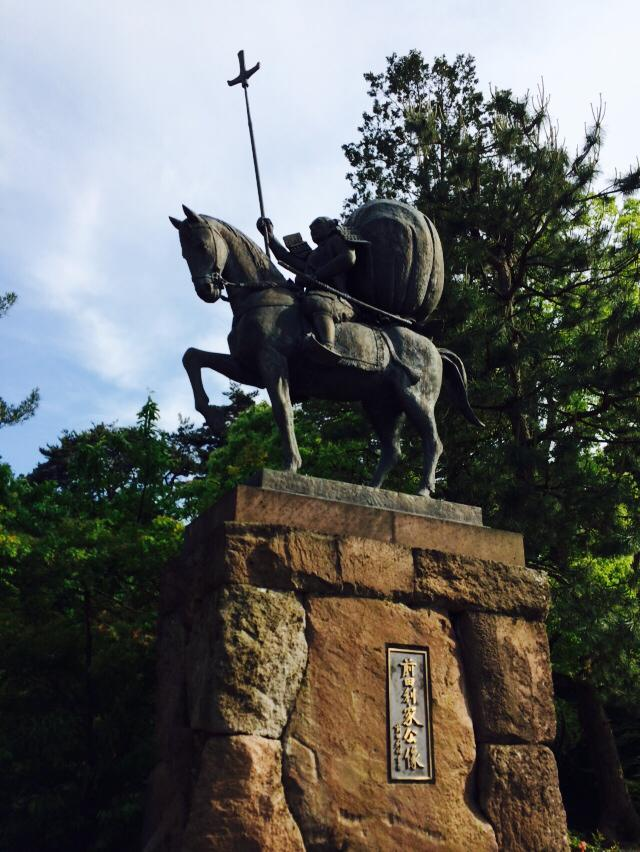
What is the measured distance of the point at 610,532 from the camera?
10.8m

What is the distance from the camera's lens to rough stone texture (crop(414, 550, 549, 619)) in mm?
5324

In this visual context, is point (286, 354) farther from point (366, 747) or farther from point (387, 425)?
point (366, 747)

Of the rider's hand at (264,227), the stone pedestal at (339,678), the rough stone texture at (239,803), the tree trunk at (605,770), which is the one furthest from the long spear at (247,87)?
the tree trunk at (605,770)

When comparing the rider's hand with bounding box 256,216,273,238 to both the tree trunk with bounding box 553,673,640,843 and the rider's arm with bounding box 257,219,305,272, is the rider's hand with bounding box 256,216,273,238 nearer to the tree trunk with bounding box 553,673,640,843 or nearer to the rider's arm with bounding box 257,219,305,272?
the rider's arm with bounding box 257,219,305,272

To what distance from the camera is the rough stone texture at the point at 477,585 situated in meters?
5.32

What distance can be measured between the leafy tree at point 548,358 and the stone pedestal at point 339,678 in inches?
187

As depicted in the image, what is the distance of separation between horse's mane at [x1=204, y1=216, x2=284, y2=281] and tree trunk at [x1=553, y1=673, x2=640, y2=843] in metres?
8.95

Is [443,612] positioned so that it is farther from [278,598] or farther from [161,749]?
[161,749]

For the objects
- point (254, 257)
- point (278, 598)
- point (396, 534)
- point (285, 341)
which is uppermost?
point (254, 257)

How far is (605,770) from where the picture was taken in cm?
1226

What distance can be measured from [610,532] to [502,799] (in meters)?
6.38

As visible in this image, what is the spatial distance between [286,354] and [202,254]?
0.91 m

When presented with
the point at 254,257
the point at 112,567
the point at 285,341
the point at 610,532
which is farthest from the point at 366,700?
the point at 610,532

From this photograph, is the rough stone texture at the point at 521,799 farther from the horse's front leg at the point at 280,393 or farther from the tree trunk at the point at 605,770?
the tree trunk at the point at 605,770
